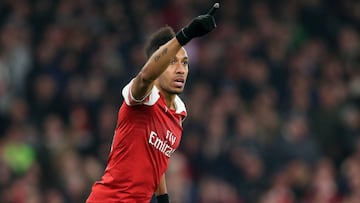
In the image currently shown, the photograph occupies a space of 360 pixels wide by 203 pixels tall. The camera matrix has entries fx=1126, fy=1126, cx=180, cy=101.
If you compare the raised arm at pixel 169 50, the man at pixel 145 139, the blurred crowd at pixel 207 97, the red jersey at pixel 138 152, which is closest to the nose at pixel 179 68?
the man at pixel 145 139

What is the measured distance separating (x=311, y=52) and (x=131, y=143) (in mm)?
9391

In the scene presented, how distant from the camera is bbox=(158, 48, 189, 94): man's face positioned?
23.8 ft

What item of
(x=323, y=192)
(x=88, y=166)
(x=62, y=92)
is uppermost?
(x=62, y=92)

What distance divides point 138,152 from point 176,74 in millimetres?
558

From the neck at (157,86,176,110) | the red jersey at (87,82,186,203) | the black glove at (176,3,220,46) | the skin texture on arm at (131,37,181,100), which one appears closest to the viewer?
the black glove at (176,3,220,46)

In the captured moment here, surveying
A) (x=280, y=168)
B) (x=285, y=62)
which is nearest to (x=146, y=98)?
(x=280, y=168)

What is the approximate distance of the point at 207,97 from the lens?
1466 cm

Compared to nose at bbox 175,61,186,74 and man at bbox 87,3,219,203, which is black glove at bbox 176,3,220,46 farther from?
nose at bbox 175,61,186,74

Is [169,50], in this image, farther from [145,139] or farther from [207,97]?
[207,97]

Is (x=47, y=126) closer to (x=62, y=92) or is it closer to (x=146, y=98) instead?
(x=62, y=92)

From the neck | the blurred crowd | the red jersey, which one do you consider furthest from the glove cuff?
the blurred crowd

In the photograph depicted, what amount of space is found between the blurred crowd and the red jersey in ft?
15.7

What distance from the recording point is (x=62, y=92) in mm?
14633

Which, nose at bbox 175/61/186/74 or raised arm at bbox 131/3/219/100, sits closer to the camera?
raised arm at bbox 131/3/219/100
